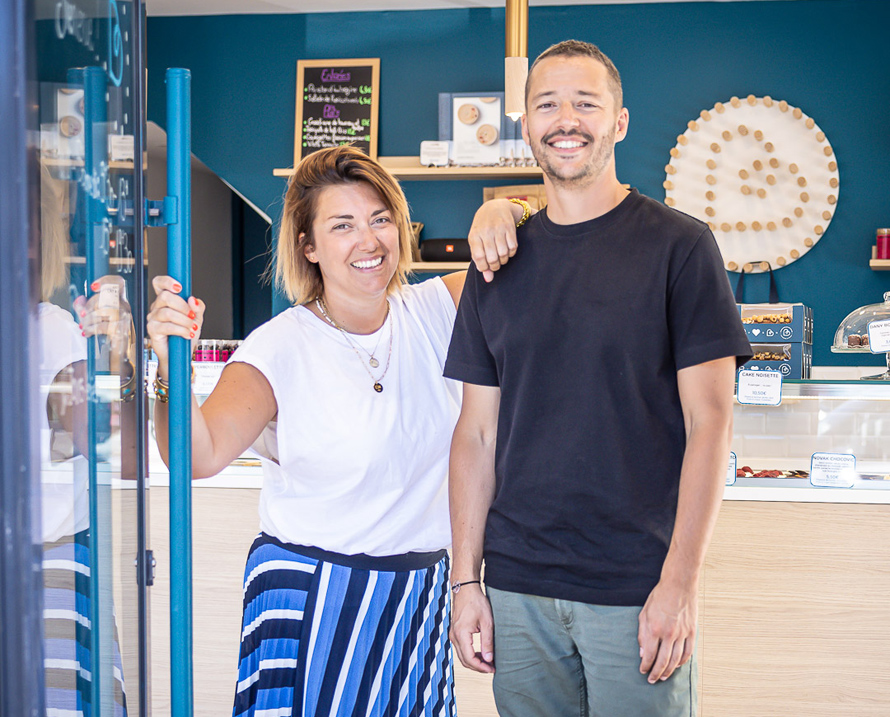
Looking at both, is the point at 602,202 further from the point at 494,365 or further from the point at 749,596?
the point at 749,596

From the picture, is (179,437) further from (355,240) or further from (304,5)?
(304,5)

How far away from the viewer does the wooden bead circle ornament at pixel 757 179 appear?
178 inches

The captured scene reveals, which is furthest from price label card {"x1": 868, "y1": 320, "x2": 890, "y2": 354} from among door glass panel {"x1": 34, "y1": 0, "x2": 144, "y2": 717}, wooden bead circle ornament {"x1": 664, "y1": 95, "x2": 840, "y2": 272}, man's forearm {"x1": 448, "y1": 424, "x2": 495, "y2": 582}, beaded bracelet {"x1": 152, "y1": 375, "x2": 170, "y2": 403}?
wooden bead circle ornament {"x1": 664, "y1": 95, "x2": 840, "y2": 272}

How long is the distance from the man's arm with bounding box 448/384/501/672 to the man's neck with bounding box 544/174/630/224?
1.00 feet

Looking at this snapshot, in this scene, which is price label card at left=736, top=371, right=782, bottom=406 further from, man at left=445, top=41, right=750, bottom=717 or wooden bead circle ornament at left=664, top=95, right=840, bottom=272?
wooden bead circle ornament at left=664, top=95, right=840, bottom=272

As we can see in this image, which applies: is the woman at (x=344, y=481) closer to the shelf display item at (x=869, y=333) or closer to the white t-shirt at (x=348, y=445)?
the white t-shirt at (x=348, y=445)

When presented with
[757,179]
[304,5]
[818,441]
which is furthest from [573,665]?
[304,5]

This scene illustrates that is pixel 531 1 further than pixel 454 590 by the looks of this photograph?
Yes

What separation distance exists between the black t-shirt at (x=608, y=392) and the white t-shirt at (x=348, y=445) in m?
0.29

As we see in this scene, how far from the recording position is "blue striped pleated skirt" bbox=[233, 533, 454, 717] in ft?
4.87

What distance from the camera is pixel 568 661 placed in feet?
4.25

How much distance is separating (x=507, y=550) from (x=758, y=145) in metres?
3.88

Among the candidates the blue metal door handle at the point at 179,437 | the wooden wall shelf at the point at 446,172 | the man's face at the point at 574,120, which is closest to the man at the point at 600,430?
the man's face at the point at 574,120

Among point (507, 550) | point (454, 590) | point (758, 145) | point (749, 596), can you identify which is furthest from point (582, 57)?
Result: point (758, 145)
